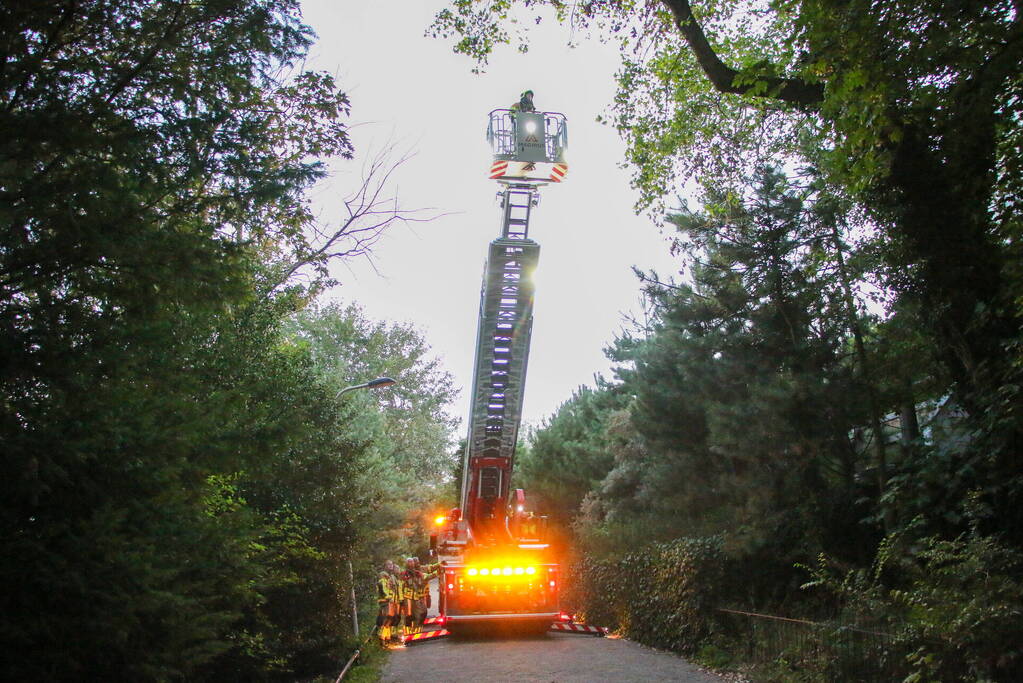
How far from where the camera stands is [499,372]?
16312 millimetres

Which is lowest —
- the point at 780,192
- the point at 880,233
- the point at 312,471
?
the point at 312,471

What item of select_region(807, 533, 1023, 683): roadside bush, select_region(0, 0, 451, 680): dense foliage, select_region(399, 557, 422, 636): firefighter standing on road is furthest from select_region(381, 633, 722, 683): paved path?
select_region(0, 0, 451, 680): dense foliage

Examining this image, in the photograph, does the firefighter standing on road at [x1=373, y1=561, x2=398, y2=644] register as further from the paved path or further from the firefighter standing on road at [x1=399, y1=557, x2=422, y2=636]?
the paved path

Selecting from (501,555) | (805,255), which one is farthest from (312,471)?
(805,255)

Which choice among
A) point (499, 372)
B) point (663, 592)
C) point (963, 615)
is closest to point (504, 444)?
point (499, 372)

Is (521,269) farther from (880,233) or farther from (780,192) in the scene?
(880,233)

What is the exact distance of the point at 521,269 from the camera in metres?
14.4

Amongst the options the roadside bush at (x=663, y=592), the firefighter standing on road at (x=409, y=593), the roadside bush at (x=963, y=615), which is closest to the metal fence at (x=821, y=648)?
the roadside bush at (x=963, y=615)

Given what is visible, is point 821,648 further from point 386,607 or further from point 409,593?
point 409,593

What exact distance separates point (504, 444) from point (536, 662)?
504 centimetres

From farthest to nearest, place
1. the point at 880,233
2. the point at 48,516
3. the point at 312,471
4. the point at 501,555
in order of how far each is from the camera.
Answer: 1. the point at 501,555
2. the point at 312,471
3. the point at 880,233
4. the point at 48,516

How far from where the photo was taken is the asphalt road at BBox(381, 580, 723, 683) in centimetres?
1255

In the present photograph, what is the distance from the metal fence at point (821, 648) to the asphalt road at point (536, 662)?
0.88m

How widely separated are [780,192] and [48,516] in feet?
39.8
